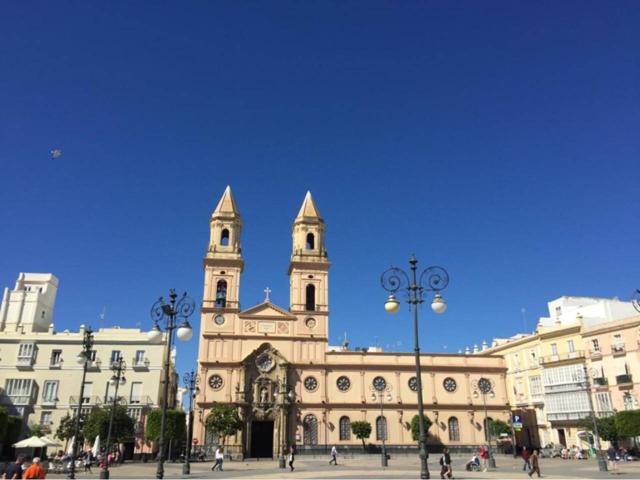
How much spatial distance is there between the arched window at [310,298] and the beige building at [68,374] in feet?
49.5

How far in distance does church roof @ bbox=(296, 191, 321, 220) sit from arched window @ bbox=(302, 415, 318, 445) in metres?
21.2

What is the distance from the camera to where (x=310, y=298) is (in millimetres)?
54000

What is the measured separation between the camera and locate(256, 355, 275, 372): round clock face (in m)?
49.6

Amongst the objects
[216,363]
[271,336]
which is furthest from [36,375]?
[271,336]

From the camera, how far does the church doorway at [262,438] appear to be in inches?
1885

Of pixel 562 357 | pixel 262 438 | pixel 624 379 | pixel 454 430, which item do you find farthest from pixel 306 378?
pixel 624 379

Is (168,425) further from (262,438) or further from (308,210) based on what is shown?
(308,210)

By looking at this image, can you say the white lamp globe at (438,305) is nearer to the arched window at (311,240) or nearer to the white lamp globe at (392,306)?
the white lamp globe at (392,306)

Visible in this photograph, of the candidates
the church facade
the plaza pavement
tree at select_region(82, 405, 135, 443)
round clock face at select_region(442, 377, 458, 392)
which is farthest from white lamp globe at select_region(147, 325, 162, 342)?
round clock face at select_region(442, 377, 458, 392)

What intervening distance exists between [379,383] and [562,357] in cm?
1769

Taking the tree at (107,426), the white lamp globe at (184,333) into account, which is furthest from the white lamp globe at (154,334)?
the tree at (107,426)

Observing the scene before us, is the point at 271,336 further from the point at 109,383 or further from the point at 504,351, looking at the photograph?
the point at 504,351

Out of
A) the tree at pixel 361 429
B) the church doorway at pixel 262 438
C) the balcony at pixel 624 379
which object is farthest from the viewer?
the church doorway at pixel 262 438

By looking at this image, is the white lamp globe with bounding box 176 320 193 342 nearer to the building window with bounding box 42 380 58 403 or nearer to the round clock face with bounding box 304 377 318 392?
the round clock face with bounding box 304 377 318 392
